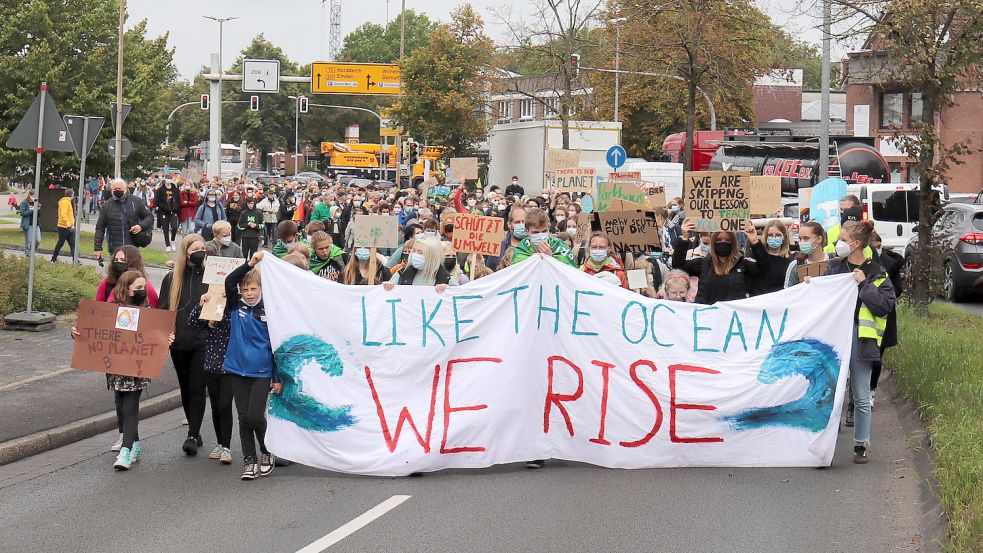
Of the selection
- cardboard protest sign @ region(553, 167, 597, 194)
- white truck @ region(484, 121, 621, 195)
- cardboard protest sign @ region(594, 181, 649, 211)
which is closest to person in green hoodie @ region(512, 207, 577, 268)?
cardboard protest sign @ region(594, 181, 649, 211)

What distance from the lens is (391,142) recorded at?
123m

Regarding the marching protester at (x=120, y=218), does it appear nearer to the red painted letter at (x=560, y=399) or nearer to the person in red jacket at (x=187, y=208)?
the person in red jacket at (x=187, y=208)

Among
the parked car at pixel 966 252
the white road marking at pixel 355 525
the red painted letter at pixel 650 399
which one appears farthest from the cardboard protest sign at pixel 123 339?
the parked car at pixel 966 252

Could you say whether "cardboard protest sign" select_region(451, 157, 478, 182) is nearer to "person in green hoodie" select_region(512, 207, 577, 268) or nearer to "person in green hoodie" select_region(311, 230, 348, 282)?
"person in green hoodie" select_region(311, 230, 348, 282)

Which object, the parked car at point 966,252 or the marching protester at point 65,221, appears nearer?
the parked car at point 966,252

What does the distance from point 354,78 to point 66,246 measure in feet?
104

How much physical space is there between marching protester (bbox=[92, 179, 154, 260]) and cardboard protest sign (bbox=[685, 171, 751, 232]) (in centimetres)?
1055

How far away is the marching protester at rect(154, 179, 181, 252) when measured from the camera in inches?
1183

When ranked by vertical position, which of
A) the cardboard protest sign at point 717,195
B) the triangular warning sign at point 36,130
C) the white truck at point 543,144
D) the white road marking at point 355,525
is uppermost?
the white truck at point 543,144

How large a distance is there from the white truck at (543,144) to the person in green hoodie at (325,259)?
26.0m

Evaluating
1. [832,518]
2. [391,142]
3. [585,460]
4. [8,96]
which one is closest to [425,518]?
[585,460]

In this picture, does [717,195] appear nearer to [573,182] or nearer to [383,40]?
[573,182]

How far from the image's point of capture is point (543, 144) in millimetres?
38688

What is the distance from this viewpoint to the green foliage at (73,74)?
3042cm
